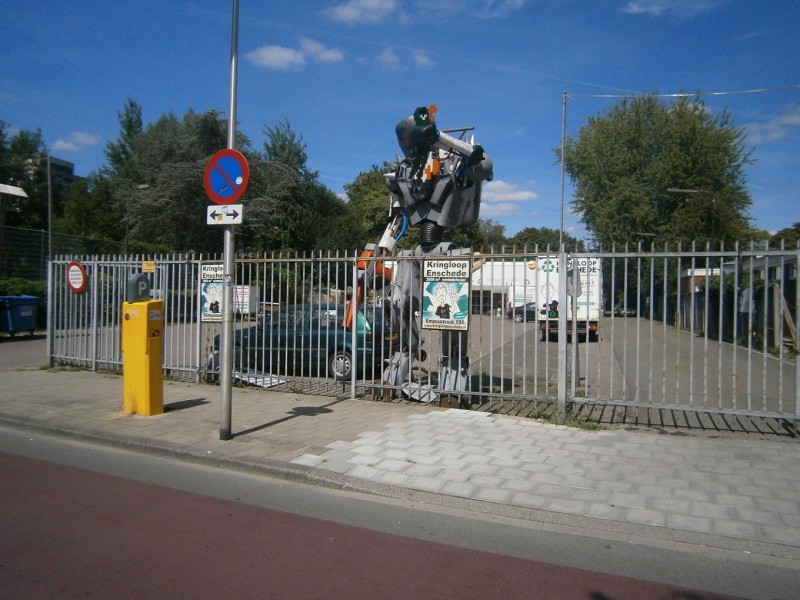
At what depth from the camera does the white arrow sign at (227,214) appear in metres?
7.27

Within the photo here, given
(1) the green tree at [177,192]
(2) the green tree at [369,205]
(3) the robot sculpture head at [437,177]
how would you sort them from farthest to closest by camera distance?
(2) the green tree at [369,205]
(1) the green tree at [177,192]
(3) the robot sculpture head at [437,177]

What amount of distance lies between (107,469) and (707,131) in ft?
131

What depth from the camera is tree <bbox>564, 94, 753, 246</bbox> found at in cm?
3694

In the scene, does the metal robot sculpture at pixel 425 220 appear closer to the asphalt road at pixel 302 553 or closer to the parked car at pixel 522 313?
the parked car at pixel 522 313

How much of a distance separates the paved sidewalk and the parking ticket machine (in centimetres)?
24

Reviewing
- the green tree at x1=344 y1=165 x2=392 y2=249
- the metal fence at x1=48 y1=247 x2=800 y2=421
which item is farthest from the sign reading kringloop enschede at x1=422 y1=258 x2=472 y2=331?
the green tree at x1=344 y1=165 x2=392 y2=249

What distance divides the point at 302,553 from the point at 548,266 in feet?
17.4

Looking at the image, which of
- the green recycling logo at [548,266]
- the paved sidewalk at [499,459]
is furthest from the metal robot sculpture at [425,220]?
the green recycling logo at [548,266]

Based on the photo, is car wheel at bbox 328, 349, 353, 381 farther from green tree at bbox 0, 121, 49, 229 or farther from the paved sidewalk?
green tree at bbox 0, 121, 49, 229

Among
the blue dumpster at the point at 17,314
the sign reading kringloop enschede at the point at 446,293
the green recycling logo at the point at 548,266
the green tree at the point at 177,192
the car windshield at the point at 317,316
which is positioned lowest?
the blue dumpster at the point at 17,314

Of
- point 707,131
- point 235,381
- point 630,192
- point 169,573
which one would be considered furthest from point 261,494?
point 707,131

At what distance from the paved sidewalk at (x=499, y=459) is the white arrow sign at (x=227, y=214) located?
2671 millimetres

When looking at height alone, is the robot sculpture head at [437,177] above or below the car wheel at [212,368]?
above

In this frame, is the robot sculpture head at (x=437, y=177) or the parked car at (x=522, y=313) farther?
the robot sculpture head at (x=437, y=177)
